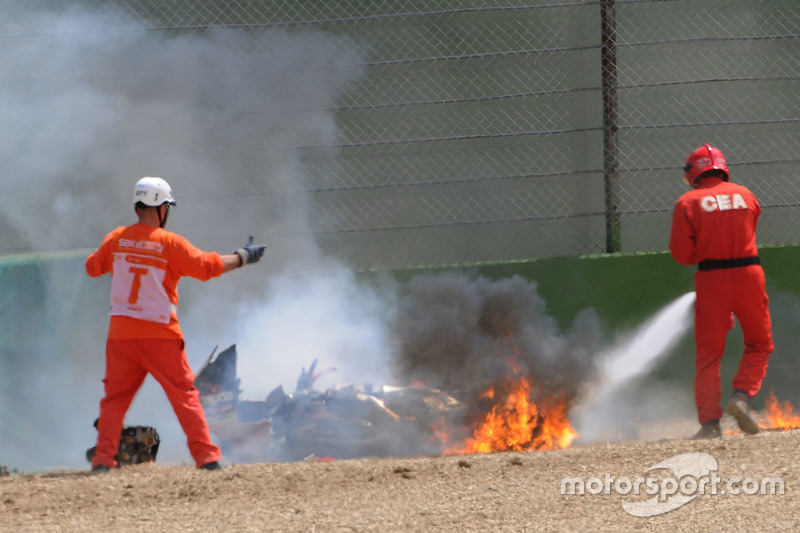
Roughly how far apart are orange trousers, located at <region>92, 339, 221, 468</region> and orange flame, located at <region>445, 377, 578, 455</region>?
194 centimetres

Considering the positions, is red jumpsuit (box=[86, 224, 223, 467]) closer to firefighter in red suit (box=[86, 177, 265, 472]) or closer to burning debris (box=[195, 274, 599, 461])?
firefighter in red suit (box=[86, 177, 265, 472])

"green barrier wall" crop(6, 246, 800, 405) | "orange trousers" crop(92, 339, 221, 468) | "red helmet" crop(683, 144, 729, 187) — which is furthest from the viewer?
"green barrier wall" crop(6, 246, 800, 405)

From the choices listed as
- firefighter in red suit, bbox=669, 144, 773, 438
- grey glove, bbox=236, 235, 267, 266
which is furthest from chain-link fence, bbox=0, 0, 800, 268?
grey glove, bbox=236, 235, 267, 266

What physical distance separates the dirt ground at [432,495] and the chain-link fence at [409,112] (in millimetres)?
2602

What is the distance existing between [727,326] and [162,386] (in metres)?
3.62

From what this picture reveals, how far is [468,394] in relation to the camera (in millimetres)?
6668

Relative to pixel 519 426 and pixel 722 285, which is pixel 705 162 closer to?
pixel 722 285

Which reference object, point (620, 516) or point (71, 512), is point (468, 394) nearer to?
Answer: point (620, 516)

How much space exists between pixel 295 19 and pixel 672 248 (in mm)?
3431

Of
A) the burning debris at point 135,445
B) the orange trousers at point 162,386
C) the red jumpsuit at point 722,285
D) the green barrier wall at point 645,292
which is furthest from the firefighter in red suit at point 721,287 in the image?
the burning debris at point 135,445

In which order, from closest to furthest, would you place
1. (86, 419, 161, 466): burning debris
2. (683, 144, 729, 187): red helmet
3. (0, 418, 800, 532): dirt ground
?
(0, 418, 800, 532): dirt ground → (86, 419, 161, 466): burning debris → (683, 144, 729, 187): red helmet

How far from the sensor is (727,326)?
6000mm

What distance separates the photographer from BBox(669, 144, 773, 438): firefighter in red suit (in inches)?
234

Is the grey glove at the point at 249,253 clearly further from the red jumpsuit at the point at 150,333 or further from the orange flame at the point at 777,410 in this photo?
the orange flame at the point at 777,410
